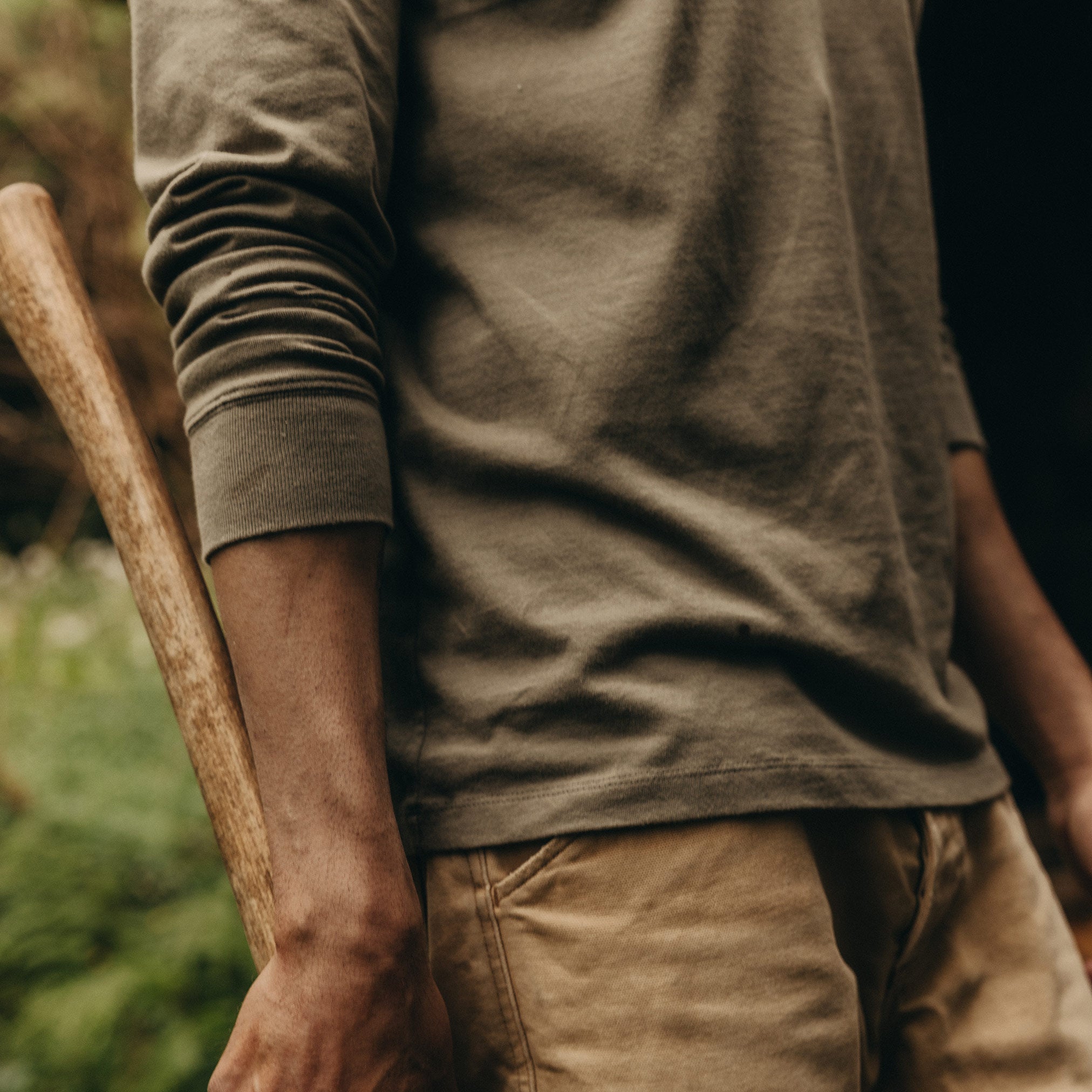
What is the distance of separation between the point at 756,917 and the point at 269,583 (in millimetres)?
502

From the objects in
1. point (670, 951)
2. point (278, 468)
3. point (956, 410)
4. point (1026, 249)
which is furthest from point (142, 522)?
point (1026, 249)

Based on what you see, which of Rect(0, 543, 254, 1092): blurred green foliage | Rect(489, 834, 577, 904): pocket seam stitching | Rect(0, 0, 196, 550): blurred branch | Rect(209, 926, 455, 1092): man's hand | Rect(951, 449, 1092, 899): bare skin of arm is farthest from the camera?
Rect(0, 0, 196, 550): blurred branch

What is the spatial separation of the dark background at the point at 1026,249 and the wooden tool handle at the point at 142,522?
285cm

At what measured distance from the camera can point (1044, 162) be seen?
3.37m

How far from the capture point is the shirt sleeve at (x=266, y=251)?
33.7 inches

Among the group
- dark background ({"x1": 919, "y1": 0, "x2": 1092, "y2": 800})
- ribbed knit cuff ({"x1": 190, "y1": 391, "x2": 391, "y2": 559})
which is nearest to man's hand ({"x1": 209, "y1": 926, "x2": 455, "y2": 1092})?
ribbed knit cuff ({"x1": 190, "y1": 391, "x2": 391, "y2": 559})

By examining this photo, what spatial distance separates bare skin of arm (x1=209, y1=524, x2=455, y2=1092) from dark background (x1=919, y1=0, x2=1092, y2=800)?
297 centimetres

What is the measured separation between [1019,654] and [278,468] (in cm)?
107

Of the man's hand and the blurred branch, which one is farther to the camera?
the blurred branch

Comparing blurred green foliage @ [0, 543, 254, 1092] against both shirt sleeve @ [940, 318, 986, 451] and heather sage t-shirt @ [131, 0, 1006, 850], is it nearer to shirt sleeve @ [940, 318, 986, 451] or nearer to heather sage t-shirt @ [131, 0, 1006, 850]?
heather sage t-shirt @ [131, 0, 1006, 850]

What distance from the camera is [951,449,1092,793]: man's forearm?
140 cm

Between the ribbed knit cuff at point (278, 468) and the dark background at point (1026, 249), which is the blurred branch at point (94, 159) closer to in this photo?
the dark background at point (1026, 249)

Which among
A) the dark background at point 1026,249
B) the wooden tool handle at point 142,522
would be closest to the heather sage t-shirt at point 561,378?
the wooden tool handle at point 142,522

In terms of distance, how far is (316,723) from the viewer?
85 centimetres
